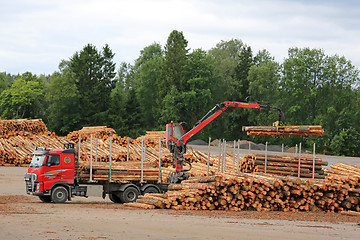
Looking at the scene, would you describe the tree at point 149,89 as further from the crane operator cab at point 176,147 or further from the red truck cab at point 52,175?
the red truck cab at point 52,175

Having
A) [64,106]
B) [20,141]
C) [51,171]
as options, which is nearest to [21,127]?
[20,141]

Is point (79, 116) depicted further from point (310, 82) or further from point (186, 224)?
point (186, 224)

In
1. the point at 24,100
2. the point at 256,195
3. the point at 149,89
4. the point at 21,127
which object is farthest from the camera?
the point at 149,89

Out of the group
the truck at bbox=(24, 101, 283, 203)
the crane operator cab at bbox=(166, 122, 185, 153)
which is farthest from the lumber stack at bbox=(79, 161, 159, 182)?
the crane operator cab at bbox=(166, 122, 185, 153)

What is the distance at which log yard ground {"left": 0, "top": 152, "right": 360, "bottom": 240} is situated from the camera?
A: 43.7 ft

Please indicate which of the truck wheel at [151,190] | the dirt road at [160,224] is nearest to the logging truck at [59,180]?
the truck wheel at [151,190]

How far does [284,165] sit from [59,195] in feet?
33.8

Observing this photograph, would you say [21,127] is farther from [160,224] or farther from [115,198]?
[160,224]

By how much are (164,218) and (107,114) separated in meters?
58.6

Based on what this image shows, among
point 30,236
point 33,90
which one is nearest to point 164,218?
point 30,236

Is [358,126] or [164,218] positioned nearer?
[164,218]

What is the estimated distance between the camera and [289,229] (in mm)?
15062

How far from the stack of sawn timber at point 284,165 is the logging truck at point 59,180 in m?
5.89

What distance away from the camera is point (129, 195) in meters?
22.9
